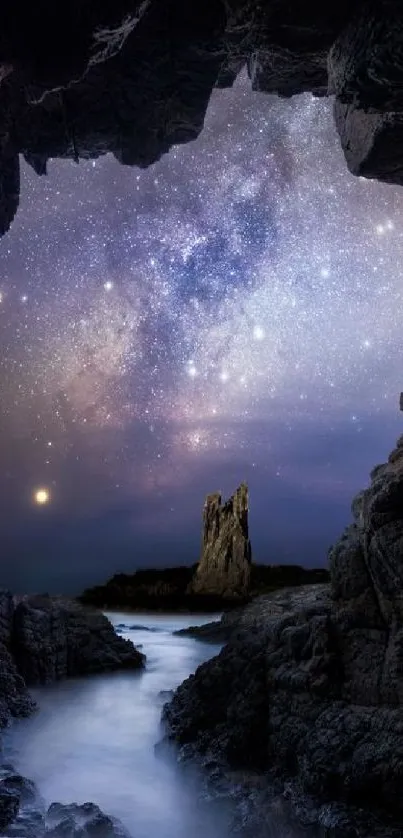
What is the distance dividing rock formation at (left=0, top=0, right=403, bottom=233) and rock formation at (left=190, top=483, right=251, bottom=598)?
31619 mm

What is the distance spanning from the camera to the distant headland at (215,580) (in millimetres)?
39312

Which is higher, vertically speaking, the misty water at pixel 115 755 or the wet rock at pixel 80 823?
the wet rock at pixel 80 823

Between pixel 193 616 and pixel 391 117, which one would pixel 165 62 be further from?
pixel 193 616

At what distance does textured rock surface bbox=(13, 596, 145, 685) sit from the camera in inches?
612

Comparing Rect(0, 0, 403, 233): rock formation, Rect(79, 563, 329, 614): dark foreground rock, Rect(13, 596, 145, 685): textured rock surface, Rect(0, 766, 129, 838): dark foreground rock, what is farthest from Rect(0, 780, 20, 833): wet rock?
Rect(79, 563, 329, 614): dark foreground rock

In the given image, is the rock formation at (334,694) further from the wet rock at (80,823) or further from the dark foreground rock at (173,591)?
the dark foreground rock at (173,591)

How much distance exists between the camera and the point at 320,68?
12953mm

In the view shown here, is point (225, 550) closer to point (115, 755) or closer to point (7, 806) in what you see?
point (115, 755)

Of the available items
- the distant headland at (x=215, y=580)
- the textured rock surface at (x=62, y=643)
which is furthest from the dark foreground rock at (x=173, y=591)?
the textured rock surface at (x=62, y=643)

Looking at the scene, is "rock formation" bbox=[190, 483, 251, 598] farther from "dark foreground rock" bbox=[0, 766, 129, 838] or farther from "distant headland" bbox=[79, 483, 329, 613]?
"dark foreground rock" bbox=[0, 766, 129, 838]

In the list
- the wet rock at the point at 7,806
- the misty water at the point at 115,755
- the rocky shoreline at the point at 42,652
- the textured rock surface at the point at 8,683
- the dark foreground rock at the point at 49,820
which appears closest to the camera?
the dark foreground rock at the point at 49,820

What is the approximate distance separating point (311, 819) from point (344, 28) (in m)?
13.6

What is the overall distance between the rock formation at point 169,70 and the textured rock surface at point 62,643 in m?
11.9

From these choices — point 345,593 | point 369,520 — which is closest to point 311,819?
point 345,593
